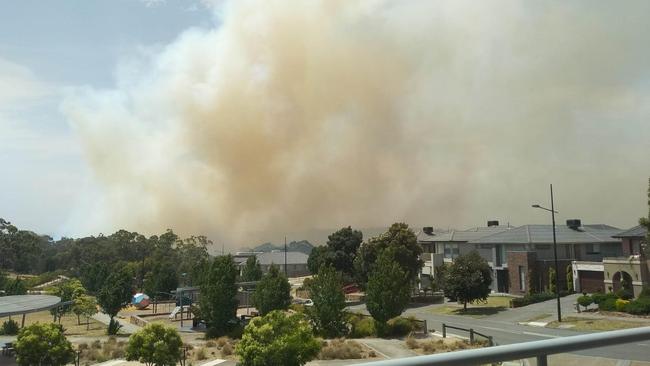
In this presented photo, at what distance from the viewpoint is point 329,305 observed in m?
38.1

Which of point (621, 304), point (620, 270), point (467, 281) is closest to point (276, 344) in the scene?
point (467, 281)

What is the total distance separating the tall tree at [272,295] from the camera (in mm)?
44094

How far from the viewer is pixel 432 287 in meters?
59.5

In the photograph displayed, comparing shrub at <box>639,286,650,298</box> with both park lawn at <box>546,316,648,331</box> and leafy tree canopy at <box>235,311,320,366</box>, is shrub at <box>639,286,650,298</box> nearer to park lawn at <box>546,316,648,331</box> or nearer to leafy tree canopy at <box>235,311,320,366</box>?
park lawn at <box>546,316,648,331</box>

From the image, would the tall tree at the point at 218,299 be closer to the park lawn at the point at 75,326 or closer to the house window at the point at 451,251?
the park lawn at the point at 75,326

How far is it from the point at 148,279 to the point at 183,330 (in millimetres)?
33374

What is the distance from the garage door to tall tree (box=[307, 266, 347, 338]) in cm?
2528

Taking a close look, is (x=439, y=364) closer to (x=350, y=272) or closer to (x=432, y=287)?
(x=432, y=287)

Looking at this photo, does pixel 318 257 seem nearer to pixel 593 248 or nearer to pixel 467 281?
pixel 467 281

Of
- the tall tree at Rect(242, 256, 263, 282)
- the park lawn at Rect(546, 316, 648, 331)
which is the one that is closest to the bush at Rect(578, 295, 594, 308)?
the park lawn at Rect(546, 316, 648, 331)

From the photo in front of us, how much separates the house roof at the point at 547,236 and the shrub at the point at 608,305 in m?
15.8

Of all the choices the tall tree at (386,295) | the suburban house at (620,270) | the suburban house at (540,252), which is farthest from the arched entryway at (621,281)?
the tall tree at (386,295)

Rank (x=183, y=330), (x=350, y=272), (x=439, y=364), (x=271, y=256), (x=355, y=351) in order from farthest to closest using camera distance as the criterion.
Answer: (x=271, y=256)
(x=350, y=272)
(x=183, y=330)
(x=355, y=351)
(x=439, y=364)

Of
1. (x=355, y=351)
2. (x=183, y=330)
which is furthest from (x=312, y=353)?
(x=183, y=330)
